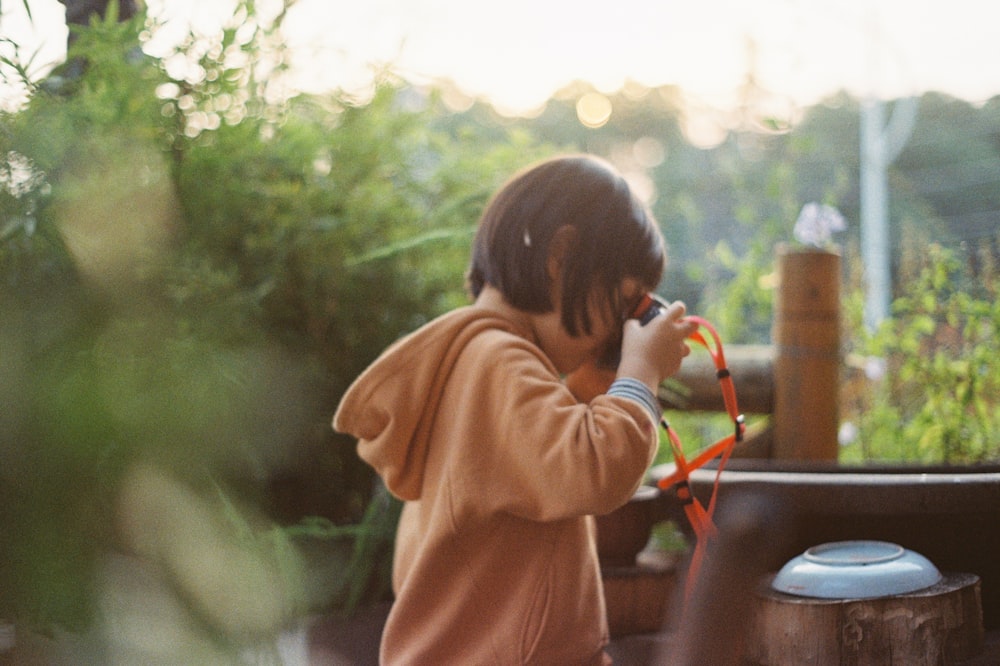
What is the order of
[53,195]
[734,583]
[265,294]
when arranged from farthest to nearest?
[265,294]
[53,195]
[734,583]

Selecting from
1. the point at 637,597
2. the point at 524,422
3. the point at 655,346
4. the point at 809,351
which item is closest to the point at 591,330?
the point at 655,346

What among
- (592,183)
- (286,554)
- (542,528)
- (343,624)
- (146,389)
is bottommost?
(343,624)

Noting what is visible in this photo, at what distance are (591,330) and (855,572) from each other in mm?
590

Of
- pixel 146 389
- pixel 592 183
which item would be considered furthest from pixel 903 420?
pixel 146 389

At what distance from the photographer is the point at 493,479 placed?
131 cm

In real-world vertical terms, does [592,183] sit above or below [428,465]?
above

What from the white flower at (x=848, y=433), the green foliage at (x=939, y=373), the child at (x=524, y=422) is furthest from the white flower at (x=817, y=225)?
the child at (x=524, y=422)

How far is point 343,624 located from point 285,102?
3.77 feet

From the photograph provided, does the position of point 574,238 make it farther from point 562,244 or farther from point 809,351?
point 809,351

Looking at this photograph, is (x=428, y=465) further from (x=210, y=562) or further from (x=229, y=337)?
(x=229, y=337)

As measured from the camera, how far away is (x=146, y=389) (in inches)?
64.9

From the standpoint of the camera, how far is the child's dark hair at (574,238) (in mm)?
1437

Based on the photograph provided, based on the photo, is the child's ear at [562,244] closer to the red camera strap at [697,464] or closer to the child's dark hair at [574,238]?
the child's dark hair at [574,238]

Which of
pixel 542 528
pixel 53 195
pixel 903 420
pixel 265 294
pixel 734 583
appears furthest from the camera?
pixel 903 420
